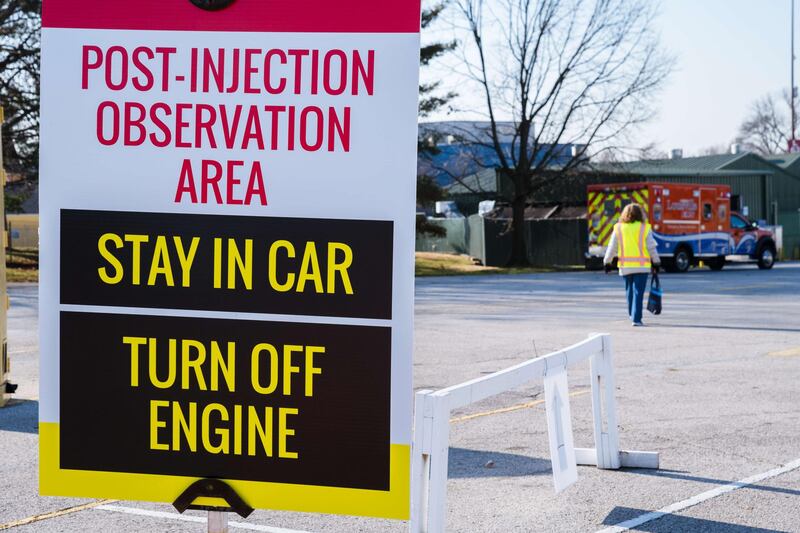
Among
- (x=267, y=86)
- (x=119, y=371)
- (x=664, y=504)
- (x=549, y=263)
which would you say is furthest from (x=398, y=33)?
(x=549, y=263)

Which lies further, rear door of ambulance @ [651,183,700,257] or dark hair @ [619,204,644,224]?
rear door of ambulance @ [651,183,700,257]

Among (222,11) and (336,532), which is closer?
(222,11)

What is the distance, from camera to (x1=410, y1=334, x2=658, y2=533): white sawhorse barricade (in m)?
3.92

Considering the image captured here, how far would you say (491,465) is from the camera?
6.75 meters

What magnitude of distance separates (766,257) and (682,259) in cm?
450

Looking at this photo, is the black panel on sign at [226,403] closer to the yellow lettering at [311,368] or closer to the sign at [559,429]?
the yellow lettering at [311,368]

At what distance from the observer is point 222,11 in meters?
3.01

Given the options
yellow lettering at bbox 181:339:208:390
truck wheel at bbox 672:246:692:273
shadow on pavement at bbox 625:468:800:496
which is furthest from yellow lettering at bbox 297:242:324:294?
truck wheel at bbox 672:246:692:273

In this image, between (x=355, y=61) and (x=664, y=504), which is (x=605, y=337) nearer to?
(x=664, y=504)

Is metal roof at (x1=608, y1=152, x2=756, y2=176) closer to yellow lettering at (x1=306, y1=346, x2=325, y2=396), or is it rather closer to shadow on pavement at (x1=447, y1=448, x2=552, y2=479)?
shadow on pavement at (x1=447, y1=448, x2=552, y2=479)

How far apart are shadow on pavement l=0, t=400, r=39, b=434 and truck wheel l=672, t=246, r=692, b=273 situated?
2809 centimetres

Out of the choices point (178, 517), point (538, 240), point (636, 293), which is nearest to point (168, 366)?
point (178, 517)

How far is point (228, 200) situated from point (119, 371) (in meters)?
0.59

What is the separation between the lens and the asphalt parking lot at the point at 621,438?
218 inches
